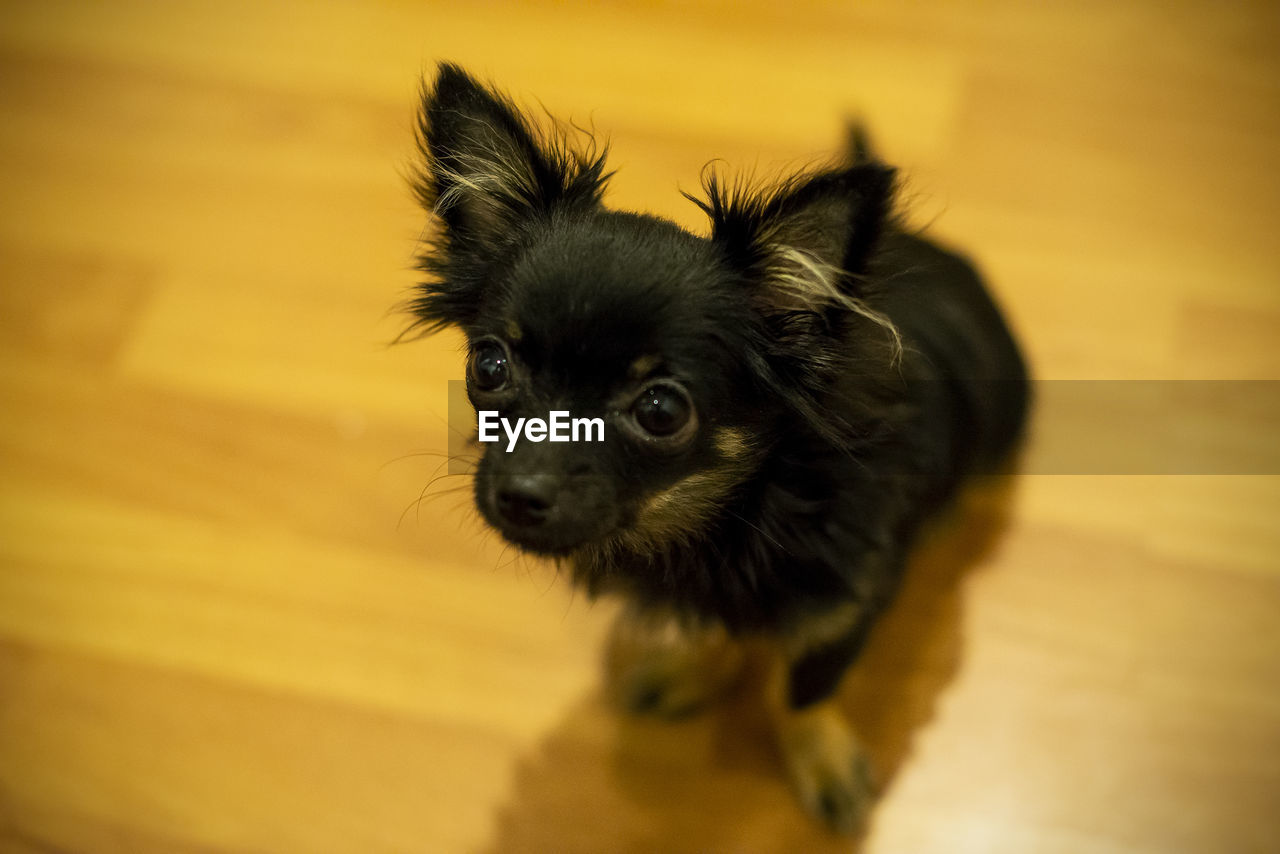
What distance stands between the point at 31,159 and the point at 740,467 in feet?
8.49

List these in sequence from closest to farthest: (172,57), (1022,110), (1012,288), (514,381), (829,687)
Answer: (514,381)
(829,687)
(1012,288)
(1022,110)
(172,57)

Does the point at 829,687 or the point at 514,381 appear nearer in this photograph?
the point at 514,381

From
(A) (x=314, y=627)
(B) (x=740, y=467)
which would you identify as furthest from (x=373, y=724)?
(B) (x=740, y=467)

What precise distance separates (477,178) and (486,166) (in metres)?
0.02

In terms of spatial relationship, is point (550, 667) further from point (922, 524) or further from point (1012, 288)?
point (1012, 288)

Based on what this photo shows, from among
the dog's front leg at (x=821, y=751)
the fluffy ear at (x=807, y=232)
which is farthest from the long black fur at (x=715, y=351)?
the dog's front leg at (x=821, y=751)

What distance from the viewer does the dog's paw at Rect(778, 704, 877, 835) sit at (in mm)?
2078

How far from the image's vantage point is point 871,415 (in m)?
1.63

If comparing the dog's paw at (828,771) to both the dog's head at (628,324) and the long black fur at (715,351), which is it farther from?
the dog's head at (628,324)

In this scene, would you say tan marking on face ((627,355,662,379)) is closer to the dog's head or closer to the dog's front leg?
the dog's head

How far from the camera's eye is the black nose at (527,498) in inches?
56.9

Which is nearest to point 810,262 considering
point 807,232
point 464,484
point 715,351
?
point 807,232

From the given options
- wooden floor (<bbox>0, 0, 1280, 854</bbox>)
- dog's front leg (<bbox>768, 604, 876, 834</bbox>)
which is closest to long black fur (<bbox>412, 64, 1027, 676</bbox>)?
dog's front leg (<bbox>768, 604, 876, 834</bbox>)

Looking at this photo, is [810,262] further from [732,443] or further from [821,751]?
[821,751]
